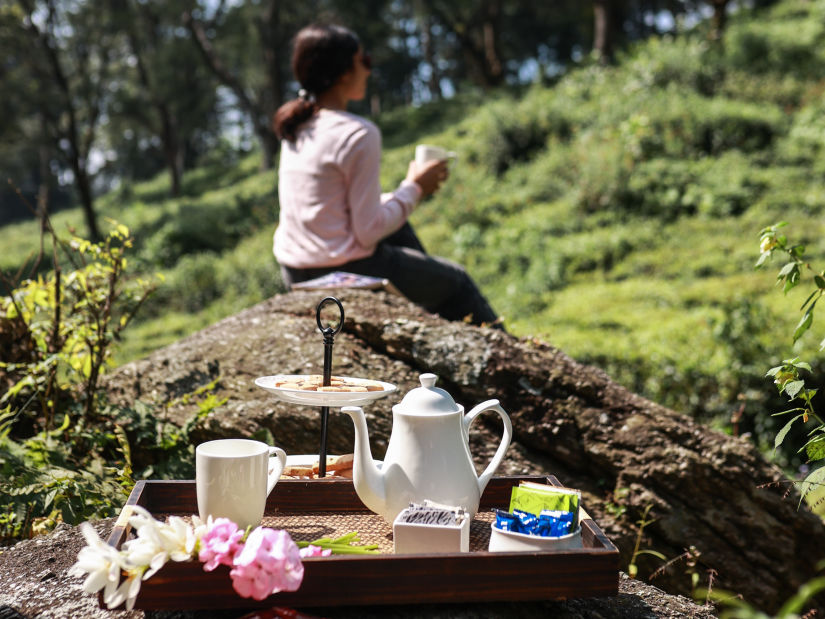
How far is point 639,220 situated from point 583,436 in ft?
22.7

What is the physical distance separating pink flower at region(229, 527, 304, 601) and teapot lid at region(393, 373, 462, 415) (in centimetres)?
45

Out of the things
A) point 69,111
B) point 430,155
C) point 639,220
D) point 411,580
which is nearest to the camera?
point 411,580

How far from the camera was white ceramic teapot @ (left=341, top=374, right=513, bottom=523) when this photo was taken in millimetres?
1626

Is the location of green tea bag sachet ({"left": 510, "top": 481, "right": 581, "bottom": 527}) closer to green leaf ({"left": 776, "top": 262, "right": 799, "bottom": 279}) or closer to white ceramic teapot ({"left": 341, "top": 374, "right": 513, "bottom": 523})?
white ceramic teapot ({"left": 341, "top": 374, "right": 513, "bottom": 523})

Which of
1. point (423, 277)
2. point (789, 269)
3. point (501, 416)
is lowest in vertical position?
point (501, 416)

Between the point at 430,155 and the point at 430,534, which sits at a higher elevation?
the point at 430,155

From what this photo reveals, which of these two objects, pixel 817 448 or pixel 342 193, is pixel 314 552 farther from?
pixel 342 193

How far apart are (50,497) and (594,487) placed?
5.90 ft

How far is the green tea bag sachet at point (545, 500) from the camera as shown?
155 centimetres

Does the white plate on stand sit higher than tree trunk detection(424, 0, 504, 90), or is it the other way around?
tree trunk detection(424, 0, 504, 90)

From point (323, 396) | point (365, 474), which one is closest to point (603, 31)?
point (323, 396)

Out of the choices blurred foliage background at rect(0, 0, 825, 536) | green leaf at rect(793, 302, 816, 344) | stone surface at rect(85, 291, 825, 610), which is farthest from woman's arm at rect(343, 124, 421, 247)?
green leaf at rect(793, 302, 816, 344)

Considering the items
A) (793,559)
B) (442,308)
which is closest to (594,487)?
(793,559)

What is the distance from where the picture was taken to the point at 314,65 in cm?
345
